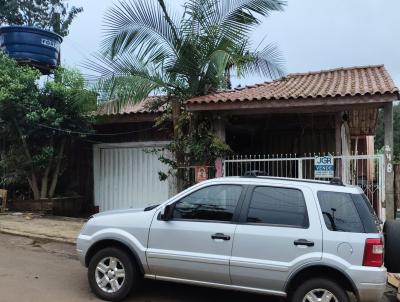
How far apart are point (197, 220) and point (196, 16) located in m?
6.27

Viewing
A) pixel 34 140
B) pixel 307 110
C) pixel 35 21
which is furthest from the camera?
pixel 35 21

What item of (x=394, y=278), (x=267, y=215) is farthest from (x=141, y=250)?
(x=394, y=278)

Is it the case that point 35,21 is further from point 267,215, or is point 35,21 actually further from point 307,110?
point 267,215

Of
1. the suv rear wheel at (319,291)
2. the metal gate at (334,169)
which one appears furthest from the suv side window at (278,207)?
the metal gate at (334,169)

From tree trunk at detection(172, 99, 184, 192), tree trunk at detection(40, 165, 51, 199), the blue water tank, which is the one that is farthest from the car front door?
the blue water tank

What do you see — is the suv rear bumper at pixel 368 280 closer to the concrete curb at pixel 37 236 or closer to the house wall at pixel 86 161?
the concrete curb at pixel 37 236

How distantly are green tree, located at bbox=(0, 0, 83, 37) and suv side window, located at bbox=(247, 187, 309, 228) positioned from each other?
27.4m

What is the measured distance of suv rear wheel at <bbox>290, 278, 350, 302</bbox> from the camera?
5.28 metres

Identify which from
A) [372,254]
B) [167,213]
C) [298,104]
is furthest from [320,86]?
[372,254]

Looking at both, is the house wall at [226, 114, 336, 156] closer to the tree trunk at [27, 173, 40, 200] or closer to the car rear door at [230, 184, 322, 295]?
the tree trunk at [27, 173, 40, 200]

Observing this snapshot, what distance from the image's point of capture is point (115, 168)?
13883 millimetres

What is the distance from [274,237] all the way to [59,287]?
120 inches

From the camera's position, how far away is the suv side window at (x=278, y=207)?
5.57 meters

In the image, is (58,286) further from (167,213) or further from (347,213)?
(347,213)
